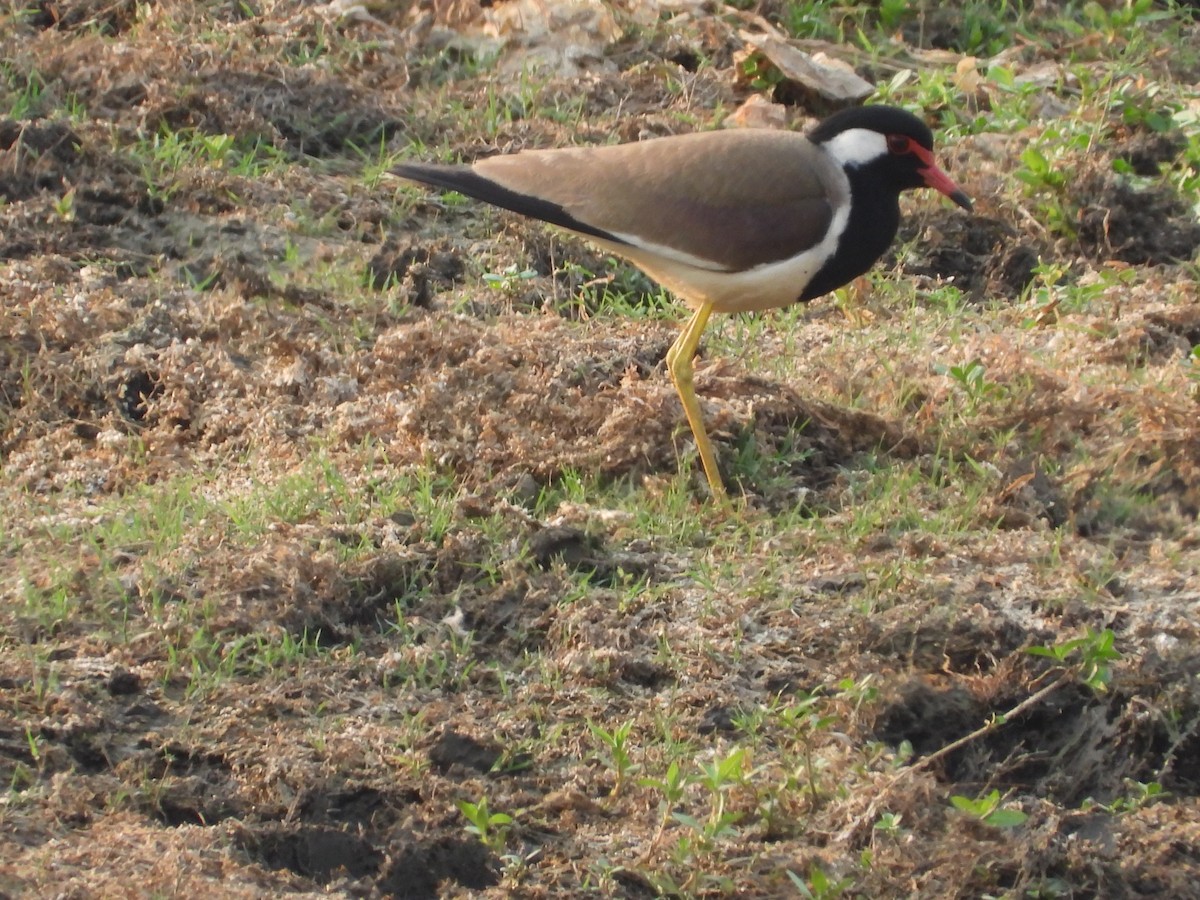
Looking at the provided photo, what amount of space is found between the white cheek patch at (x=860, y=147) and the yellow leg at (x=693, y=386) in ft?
2.05

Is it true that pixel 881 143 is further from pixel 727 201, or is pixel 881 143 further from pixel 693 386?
pixel 693 386

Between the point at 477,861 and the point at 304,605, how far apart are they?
3.20 feet

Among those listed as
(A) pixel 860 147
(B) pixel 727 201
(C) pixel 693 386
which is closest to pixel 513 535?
(C) pixel 693 386

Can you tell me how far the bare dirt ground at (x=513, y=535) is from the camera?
3.66 meters

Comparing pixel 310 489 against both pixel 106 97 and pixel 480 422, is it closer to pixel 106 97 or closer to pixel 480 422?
pixel 480 422

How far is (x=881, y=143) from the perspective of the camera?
5.50m

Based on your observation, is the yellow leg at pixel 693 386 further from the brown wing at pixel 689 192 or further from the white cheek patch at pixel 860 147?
the white cheek patch at pixel 860 147

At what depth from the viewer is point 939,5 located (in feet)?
28.2

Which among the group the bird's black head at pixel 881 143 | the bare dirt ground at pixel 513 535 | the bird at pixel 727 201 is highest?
the bird's black head at pixel 881 143

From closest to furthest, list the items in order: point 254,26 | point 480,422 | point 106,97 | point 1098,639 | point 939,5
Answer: point 1098,639
point 480,422
point 106,97
point 254,26
point 939,5

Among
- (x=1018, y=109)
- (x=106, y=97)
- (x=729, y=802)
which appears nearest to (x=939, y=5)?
(x=1018, y=109)

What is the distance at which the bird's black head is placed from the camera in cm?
548

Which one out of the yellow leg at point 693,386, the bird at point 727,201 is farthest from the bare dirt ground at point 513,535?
the bird at point 727,201

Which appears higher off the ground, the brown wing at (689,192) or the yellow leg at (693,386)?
the brown wing at (689,192)
